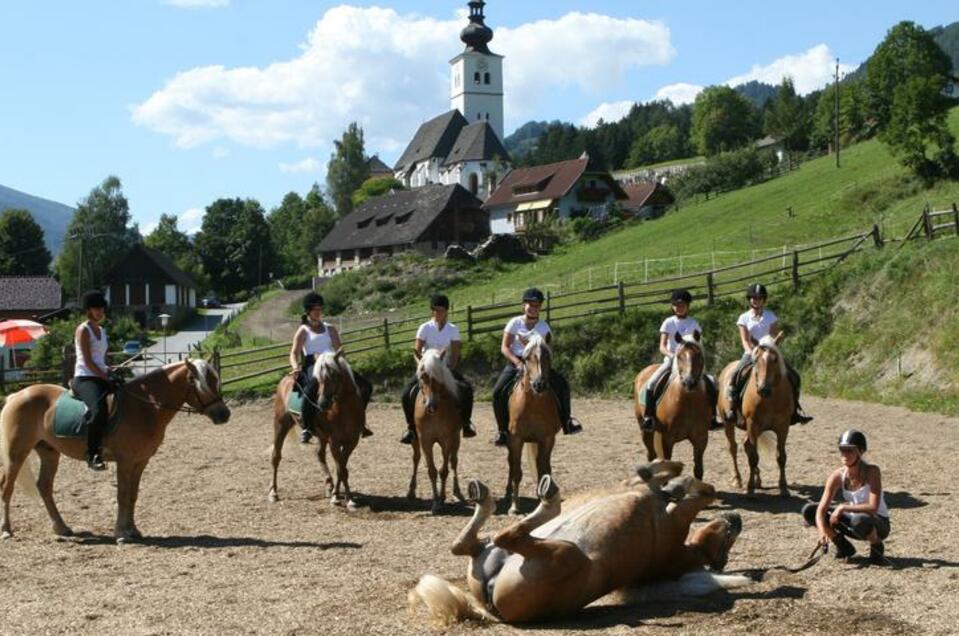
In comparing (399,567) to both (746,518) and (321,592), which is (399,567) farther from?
(746,518)

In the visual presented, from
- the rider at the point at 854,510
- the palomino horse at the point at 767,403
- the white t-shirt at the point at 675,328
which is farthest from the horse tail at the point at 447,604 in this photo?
the white t-shirt at the point at 675,328

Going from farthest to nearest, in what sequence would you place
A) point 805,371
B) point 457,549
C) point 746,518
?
1. point 805,371
2. point 746,518
3. point 457,549

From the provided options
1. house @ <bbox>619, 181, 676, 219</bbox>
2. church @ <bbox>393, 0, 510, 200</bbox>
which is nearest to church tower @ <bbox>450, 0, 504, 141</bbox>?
church @ <bbox>393, 0, 510, 200</bbox>

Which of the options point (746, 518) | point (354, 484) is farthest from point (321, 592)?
point (354, 484)

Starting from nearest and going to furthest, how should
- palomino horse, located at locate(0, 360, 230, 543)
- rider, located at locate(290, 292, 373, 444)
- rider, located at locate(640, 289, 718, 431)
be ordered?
1. palomino horse, located at locate(0, 360, 230, 543)
2. rider, located at locate(640, 289, 718, 431)
3. rider, located at locate(290, 292, 373, 444)

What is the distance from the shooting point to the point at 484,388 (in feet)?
86.3

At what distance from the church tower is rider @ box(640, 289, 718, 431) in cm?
10989

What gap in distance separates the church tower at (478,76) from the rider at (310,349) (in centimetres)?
10962

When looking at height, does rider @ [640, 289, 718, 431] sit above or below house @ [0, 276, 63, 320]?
below

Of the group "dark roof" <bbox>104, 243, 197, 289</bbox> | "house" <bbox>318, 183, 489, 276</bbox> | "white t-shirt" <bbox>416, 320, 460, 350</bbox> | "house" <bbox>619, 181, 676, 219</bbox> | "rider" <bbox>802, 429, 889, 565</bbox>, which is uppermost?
"house" <bbox>619, 181, 676, 219</bbox>

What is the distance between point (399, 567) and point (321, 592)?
97 cm

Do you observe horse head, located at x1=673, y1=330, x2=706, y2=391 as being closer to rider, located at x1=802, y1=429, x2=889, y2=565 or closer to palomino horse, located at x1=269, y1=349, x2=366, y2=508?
rider, located at x1=802, y1=429, x2=889, y2=565

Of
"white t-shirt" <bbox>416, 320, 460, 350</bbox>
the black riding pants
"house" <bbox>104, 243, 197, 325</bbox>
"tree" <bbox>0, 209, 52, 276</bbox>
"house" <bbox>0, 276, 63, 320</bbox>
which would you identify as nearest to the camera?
the black riding pants

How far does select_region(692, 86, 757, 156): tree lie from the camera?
112 m
